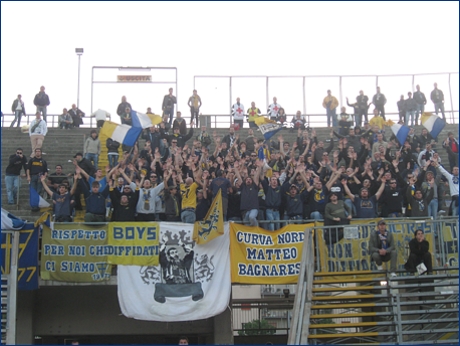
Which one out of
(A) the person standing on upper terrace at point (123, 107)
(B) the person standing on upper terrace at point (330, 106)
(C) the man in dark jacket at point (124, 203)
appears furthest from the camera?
(B) the person standing on upper terrace at point (330, 106)

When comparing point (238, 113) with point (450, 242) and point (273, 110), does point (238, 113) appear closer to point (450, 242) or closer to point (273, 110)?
point (273, 110)

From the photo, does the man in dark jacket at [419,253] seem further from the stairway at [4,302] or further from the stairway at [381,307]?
the stairway at [4,302]

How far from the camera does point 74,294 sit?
19250mm

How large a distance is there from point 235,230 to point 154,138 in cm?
594

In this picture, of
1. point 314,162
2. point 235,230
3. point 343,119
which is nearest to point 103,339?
point 235,230

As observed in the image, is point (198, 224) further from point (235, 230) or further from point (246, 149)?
point (246, 149)

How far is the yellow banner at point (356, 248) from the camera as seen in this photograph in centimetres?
1562

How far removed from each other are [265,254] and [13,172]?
303 inches

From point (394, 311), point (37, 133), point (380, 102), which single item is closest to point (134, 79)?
point (37, 133)

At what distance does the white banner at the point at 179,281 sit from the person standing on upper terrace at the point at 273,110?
10.9 metres

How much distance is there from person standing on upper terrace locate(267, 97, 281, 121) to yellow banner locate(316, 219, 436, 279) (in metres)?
11.9

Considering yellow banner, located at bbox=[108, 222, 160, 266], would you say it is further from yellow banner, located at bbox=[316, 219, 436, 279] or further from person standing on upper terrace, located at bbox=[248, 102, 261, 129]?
person standing on upper terrace, located at bbox=[248, 102, 261, 129]

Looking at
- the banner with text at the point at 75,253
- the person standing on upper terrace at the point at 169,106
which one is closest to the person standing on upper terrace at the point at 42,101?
the person standing on upper terrace at the point at 169,106

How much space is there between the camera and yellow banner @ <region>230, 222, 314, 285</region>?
55.2 ft
